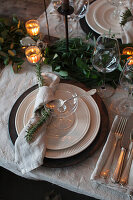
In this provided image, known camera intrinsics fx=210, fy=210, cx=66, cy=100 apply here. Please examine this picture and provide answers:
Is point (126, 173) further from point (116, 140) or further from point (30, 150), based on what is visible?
point (30, 150)

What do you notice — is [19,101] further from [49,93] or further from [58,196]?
[58,196]

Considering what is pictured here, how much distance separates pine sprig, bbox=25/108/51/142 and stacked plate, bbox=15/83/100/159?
0.04m

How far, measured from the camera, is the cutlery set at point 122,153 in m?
0.60

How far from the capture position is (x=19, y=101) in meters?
0.80

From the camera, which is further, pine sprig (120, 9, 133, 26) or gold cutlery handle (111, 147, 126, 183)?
pine sprig (120, 9, 133, 26)

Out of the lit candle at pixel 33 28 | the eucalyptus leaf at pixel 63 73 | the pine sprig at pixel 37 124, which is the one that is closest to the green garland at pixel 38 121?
the pine sprig at pixel 37 124

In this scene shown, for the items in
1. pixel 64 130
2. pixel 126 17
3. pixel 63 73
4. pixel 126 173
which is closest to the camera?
pixel 126 173

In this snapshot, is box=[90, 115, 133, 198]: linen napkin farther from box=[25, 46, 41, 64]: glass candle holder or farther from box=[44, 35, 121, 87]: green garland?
box=[25, 46, 41, 64]: glass candle holder

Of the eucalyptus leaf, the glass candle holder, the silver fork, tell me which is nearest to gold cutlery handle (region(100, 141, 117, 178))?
A: the silver fork

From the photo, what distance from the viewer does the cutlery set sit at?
60 cm

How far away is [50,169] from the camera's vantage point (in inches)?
25.7

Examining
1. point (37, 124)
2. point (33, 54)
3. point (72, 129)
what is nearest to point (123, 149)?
point (72, 129)

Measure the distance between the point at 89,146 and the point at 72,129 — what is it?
79 mm

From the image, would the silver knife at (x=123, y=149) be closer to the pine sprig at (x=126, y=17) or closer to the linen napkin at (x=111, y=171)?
the linen napkin at (x=111, y=171)
